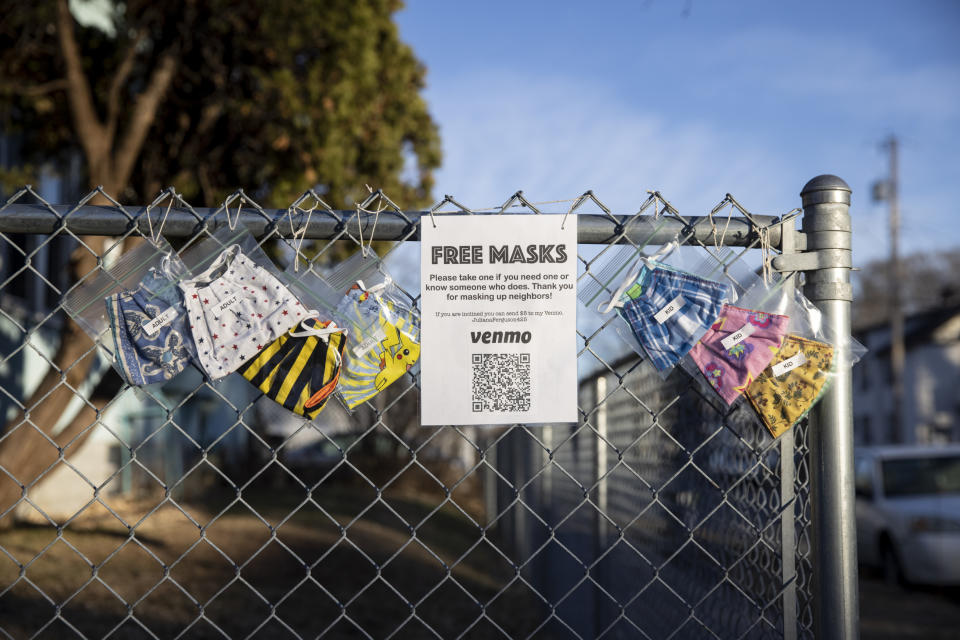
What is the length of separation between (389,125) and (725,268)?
7.99 m

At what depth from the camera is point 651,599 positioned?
3.10 meters

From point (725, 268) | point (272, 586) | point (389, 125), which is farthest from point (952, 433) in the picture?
point (725, 268)

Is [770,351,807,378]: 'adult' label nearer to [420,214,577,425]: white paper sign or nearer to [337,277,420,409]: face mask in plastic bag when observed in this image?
[420,214,577,425]: white paper sign

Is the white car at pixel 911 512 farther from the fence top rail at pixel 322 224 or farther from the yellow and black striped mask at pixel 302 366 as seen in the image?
the yellow and black striped mask at pixel 302 366

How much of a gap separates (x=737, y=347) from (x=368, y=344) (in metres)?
0.79

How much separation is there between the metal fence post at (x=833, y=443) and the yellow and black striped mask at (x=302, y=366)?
1060 mm

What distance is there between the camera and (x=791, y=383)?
1834 mm

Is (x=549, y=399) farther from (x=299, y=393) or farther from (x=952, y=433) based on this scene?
(x=952, y=433)

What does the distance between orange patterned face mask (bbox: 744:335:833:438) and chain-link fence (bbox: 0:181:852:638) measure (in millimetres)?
109

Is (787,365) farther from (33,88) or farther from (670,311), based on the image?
(33,88)

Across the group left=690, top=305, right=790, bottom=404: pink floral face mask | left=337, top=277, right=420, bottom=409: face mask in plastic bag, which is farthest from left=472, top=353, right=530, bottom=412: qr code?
left=690, top=305, right=790, bottom=404: pink floral face mask

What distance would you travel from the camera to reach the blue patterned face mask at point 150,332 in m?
1.73

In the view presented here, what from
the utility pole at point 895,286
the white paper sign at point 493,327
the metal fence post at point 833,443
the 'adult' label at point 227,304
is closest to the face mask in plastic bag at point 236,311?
the 'adult' label at point 227,304

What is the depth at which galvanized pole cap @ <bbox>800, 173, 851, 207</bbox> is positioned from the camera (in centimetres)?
187
